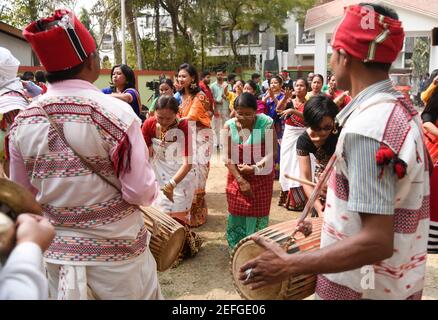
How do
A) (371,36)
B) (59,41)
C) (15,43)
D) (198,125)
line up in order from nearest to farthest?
1. (371,36)
2. (59,41)
3. (198,125)
4. (15,43)

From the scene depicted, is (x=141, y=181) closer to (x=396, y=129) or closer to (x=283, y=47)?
(x=396, y=129)

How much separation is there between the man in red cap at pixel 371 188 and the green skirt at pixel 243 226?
2.43 metres

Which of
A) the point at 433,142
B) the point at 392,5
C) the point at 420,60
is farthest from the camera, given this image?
the point at 420,60

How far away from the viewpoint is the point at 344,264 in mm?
1474

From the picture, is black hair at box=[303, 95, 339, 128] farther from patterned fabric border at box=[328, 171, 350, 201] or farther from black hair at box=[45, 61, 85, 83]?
black hair at box=[45, 61, 85, 83]

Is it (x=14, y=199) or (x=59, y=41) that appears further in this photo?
(x=59, y=41)

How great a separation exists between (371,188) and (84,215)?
1211 mm

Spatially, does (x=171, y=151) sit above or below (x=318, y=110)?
below

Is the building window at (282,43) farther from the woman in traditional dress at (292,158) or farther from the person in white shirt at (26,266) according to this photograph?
the person in white shirt at (26,266)

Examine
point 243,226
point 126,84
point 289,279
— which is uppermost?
point 126,84

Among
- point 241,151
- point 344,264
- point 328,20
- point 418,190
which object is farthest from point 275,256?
point 328,20

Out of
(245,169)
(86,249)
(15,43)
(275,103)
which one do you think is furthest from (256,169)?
(15,43)

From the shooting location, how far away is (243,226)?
14.1ft

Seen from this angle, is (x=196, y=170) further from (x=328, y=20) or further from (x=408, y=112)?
(x=328, y=20)
